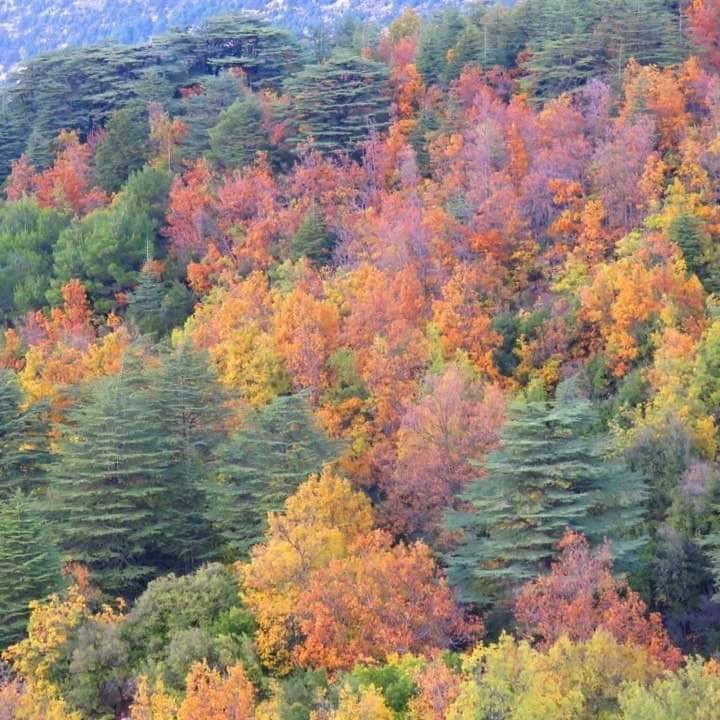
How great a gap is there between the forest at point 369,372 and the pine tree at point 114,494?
6.0 inches

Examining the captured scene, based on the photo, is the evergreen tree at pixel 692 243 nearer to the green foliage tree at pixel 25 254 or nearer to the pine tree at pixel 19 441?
the pine tree at pixel 19 441

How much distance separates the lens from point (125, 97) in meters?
81.0

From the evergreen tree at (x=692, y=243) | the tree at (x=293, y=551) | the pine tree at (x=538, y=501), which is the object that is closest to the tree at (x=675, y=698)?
the pine tree at (x=538, y=501)

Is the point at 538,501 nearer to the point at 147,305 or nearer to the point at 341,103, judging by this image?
the point at 147,305

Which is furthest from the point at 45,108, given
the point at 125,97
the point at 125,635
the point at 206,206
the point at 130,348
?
the point at 125,635

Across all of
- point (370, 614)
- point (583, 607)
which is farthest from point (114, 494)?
point (583, 607)

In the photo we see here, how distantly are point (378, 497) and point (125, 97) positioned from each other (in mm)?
47734

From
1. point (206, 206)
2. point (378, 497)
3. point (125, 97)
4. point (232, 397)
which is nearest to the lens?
point (378, 497)

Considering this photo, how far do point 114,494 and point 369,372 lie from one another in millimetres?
12042

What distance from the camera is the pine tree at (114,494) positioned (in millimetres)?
38750

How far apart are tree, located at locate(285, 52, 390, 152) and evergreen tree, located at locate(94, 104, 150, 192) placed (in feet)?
34.9

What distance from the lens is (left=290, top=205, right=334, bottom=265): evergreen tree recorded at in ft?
194

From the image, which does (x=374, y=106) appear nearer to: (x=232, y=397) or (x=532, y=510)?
(x=232, y=397)

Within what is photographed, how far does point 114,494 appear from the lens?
39.6 metres
